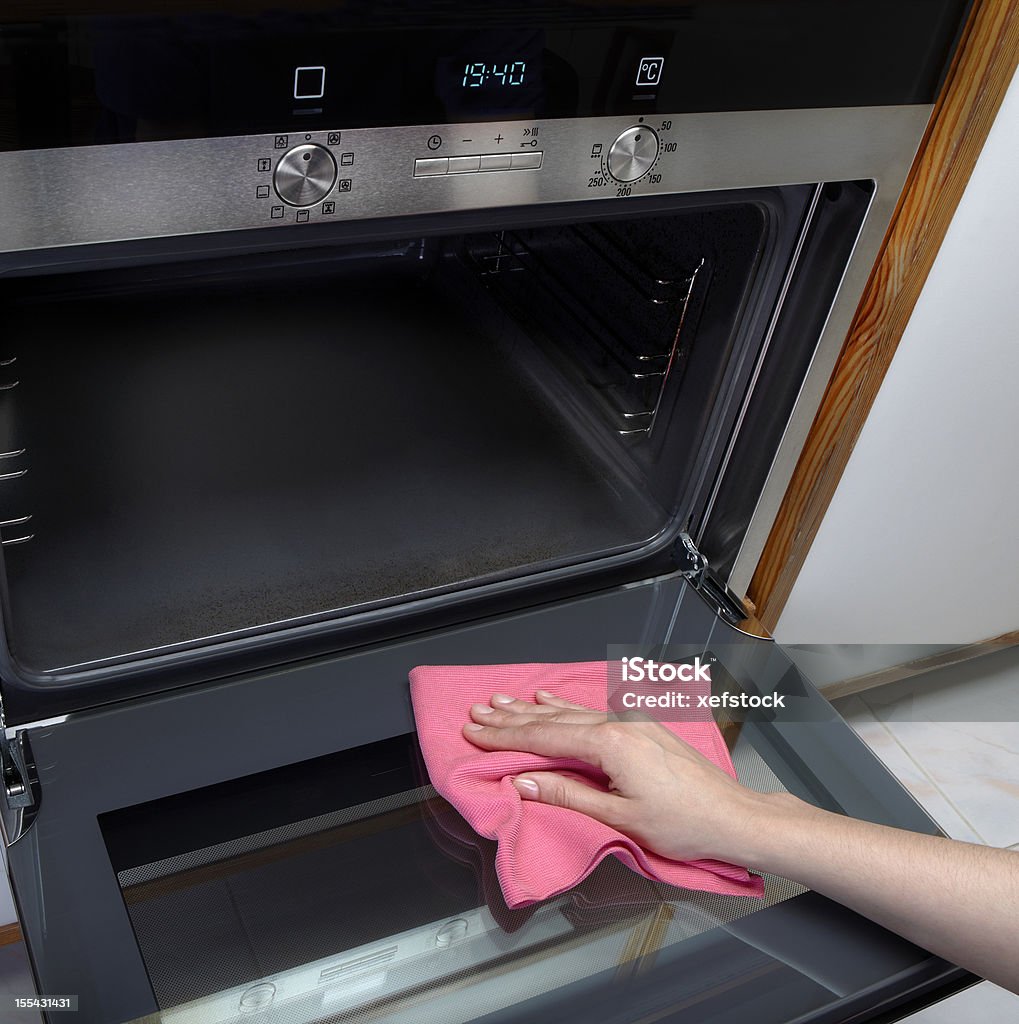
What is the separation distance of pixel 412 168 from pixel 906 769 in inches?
47.3

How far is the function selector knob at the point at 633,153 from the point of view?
0.65 meters

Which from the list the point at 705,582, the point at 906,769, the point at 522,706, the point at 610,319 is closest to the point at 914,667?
the point at 906,769

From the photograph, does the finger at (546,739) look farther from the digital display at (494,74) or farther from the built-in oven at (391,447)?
the digital display at (494,74)

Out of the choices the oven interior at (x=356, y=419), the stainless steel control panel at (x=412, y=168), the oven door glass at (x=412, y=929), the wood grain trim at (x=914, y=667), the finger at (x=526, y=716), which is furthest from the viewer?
the wood grain trim at (x=914, y=667)

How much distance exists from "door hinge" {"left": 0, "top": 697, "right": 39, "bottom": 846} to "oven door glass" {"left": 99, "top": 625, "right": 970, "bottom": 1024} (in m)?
0.05

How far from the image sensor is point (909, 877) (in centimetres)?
68

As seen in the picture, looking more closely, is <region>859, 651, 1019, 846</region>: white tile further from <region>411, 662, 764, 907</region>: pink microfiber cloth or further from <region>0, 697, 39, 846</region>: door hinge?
<region>0, 697, 39, 846</region>: door hinge

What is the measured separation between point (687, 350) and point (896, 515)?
33 centimetres

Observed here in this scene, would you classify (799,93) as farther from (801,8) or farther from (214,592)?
(214,592)

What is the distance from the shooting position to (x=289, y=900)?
2.21ft

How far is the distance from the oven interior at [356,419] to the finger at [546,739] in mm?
171

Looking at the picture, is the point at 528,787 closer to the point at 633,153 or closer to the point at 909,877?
the point at 909,877

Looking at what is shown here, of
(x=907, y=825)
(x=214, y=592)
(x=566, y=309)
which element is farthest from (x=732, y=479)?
(x=214, y=592)

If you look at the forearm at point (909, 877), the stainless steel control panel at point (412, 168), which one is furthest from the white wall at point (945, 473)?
the forearm at point (909, 877)
